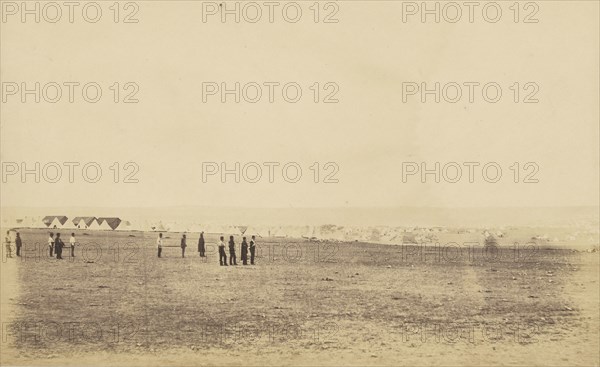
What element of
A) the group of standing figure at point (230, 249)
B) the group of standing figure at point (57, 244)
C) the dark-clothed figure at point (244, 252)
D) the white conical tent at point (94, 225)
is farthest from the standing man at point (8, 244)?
the dark-clothed figure at point (244, 252)

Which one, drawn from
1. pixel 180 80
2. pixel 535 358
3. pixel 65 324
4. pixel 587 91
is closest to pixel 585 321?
pixel 535 358

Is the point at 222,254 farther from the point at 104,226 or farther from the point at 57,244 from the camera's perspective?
the point at 57,244

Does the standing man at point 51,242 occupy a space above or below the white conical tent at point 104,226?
below

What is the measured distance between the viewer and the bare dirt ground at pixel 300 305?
352 cm

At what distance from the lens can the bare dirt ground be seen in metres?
3.52

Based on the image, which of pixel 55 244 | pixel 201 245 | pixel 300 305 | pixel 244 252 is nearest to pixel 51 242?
pixel 55 244

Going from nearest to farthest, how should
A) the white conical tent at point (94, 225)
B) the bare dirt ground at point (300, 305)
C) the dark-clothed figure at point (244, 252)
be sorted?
the bare dirt ground at point (300, 305)
the dark-clothed figure at point (244, 252)
the white conical tent at point (94, 225)

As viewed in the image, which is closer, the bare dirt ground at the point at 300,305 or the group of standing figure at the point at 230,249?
the bare dirt ground at the point at 300,305

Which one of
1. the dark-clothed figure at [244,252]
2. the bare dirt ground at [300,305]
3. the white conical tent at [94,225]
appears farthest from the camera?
the white conical tent at [94,225]

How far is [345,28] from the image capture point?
3.62 metres

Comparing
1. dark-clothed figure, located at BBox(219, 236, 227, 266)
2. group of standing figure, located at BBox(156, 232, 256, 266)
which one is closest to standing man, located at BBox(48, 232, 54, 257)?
group of standing figure, located at BBox(156, 232, 256, 266)

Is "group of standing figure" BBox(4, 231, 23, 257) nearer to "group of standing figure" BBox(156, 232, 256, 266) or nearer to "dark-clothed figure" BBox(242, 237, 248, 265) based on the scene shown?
"group of standing figure" BBox(156, 232, 256, 266)

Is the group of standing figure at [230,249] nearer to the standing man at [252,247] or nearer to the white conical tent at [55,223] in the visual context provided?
the standing man at [252,247]

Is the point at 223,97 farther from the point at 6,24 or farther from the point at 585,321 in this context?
the point at 585,321
